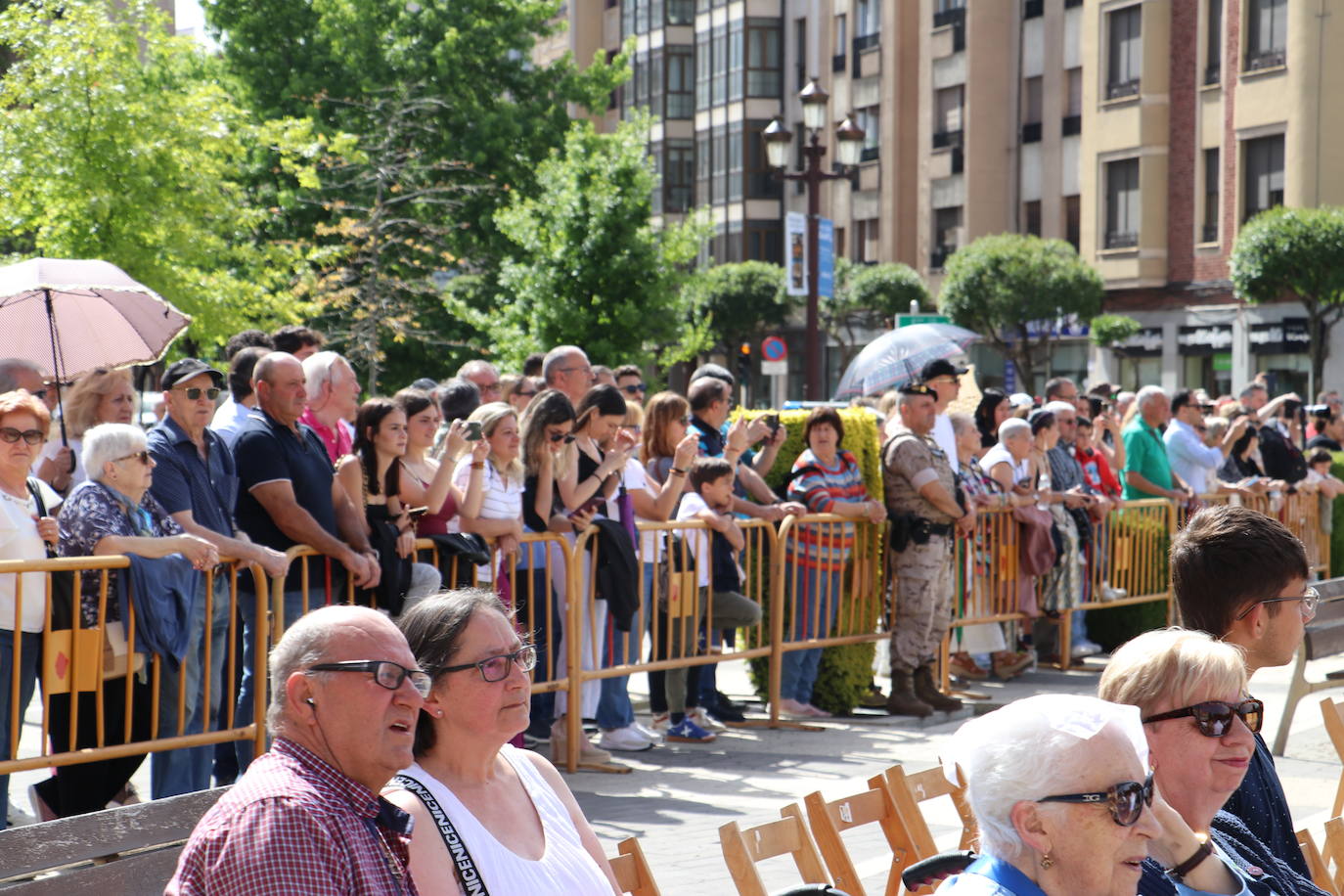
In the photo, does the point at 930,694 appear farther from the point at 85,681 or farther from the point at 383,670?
the point at 383,670

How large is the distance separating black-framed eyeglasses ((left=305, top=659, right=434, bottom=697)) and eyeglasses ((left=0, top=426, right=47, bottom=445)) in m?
3.62

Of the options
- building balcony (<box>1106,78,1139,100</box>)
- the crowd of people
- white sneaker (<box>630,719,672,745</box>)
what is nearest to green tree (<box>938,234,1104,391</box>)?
building balcony (<box>1106,78,1139,100</box>)

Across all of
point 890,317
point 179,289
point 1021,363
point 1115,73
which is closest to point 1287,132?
point 1115,73

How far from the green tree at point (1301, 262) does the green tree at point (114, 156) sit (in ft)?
75.7

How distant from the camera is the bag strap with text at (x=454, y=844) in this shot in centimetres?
375

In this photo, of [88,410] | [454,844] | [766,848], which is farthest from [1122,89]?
[454,844]

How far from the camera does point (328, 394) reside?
8531 millimetres

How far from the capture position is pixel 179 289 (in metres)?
19.2

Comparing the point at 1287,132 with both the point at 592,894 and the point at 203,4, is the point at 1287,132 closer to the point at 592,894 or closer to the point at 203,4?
the point at 203,4

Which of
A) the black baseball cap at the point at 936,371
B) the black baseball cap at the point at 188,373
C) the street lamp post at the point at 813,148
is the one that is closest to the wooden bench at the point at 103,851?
the black baseball cap at the point at 188,373

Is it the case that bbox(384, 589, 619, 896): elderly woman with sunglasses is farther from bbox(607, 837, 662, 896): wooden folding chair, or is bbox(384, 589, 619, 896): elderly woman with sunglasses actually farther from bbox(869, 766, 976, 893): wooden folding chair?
bbox(869, 766, 976, 893): wooden folding chair

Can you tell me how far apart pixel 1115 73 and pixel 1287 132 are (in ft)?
20.5

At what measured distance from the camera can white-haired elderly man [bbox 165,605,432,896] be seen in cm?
316

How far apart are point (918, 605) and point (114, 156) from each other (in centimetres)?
1183
